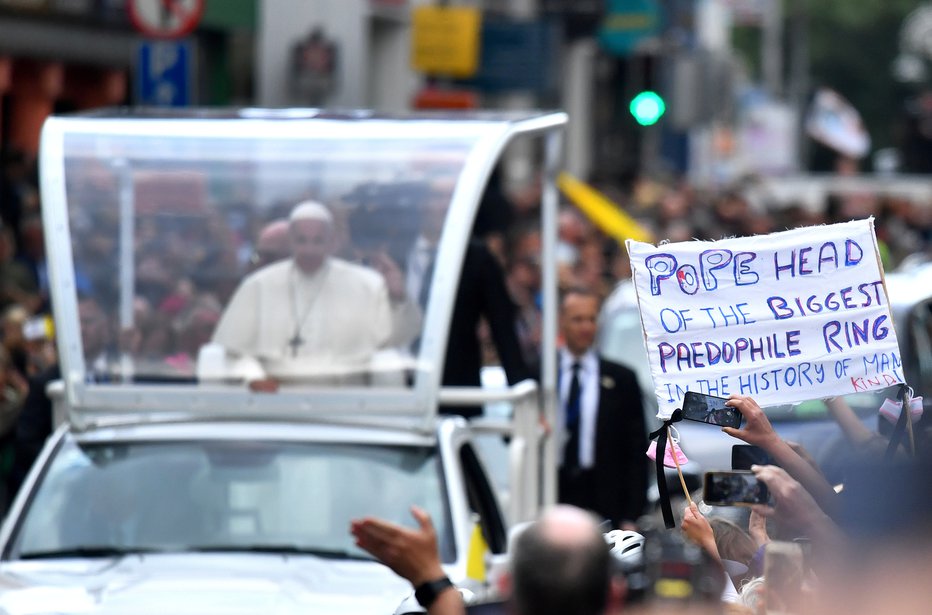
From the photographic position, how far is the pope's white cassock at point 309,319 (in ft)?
28.6

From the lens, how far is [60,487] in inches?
303

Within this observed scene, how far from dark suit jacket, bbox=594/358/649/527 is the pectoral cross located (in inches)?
74.8

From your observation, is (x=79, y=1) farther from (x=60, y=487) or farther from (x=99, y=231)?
(x=60, y=487)

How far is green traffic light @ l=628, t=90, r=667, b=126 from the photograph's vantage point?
15.5 m

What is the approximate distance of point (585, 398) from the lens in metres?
10.1

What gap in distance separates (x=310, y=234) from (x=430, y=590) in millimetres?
5028

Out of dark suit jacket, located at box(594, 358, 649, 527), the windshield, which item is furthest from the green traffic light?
the windshield

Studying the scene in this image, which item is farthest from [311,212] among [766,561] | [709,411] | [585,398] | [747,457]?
[766,561]

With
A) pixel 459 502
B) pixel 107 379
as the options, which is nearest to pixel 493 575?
pixel 459 502

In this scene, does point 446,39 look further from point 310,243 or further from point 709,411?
point 709,411

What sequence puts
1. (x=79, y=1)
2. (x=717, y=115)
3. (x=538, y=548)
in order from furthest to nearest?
1. (x=717, y=115)
2. (x=79, y=1)
3. (x=538, y=548)

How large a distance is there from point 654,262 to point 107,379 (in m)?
4.01

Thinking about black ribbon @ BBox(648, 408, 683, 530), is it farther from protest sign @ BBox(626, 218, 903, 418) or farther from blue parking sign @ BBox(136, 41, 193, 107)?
blue parking sign @ BBox(136, 41, 193, 107)

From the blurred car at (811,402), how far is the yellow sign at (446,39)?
1196cm
